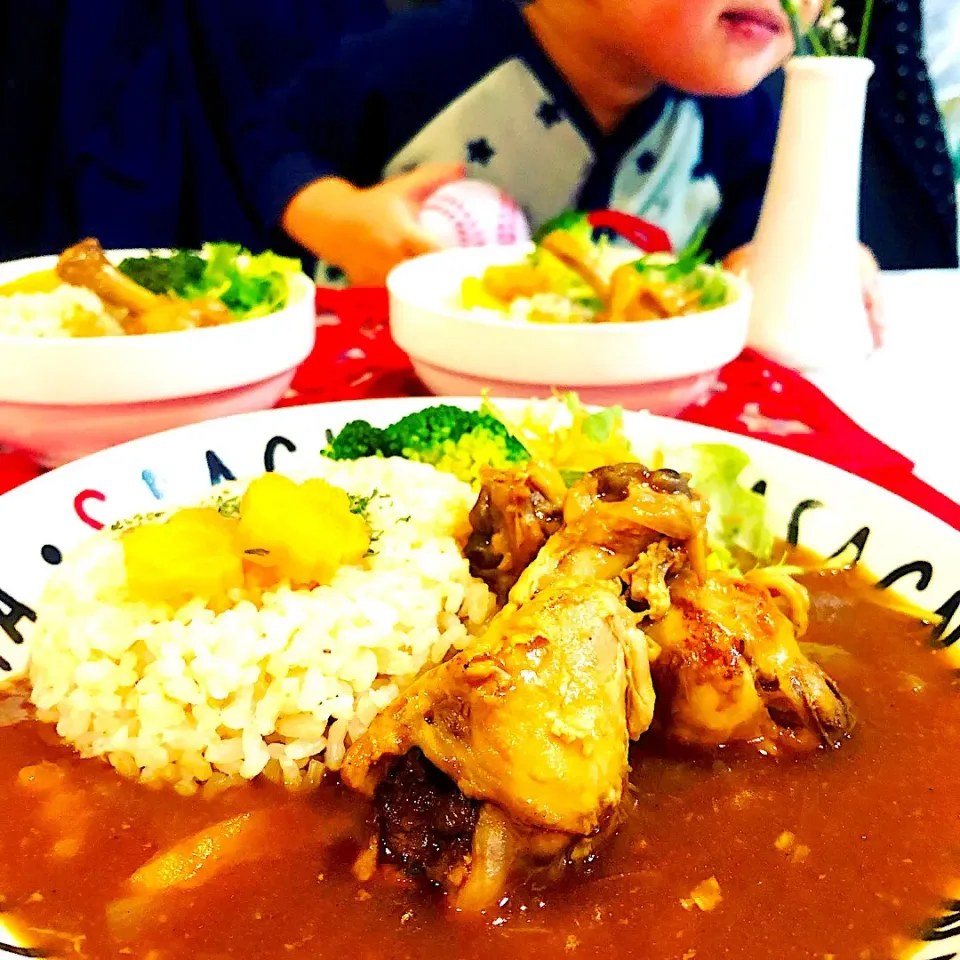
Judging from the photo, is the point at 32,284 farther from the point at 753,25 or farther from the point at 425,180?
the point at 753,25

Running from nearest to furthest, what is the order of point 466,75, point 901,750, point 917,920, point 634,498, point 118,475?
point 917,920 < point 901,750 < point 634,498 < point 118,475 < point 466,75

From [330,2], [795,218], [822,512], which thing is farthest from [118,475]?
[330,2]

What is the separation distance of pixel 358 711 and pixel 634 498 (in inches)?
21.4

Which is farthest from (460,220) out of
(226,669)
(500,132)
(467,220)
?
(226,669)

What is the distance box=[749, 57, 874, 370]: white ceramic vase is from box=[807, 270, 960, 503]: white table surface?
4.6 inches

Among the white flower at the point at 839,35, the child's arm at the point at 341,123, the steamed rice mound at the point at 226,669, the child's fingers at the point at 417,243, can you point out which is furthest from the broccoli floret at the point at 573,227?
the steamed rice mound at the point at 226,669

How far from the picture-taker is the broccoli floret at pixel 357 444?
6.56ft

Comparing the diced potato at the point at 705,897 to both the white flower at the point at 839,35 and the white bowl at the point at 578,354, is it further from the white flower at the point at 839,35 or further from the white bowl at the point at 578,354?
the white flower at the point at 839,35

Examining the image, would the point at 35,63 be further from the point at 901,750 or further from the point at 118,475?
the point at 901,750

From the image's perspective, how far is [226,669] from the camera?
1.36m

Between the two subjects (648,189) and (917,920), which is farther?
(648,189)

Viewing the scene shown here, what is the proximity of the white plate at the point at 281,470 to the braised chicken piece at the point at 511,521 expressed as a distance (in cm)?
52

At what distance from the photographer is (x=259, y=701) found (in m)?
1.39

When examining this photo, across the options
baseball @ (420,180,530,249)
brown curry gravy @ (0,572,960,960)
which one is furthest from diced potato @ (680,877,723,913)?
baseball @ (420,180,530,249)
